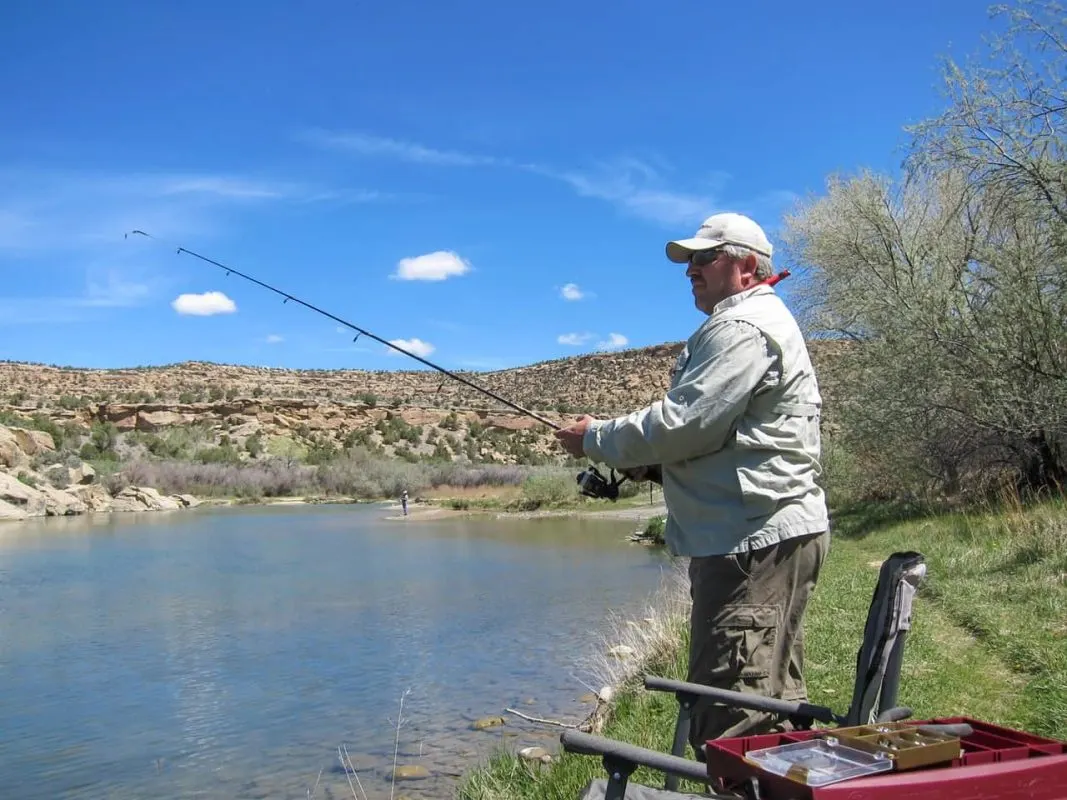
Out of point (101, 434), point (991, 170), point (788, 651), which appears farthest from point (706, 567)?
point (101, 434)

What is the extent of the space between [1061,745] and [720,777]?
2.20ft

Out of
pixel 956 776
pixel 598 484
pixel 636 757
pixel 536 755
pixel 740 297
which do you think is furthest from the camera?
pixel 536 755

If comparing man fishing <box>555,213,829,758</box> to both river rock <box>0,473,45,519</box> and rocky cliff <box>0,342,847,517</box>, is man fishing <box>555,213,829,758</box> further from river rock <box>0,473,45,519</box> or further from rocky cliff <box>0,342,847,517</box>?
river rock <box>0,473,45,519</box>

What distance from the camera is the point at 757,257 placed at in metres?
2.97

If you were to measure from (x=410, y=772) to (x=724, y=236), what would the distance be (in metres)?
4.03

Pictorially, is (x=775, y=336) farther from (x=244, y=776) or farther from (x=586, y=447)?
(x=244, y=776)

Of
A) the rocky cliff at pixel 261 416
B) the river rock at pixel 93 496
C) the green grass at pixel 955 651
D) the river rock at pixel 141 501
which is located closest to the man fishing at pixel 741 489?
the green grass at pixel 955 651

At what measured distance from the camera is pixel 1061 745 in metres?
1.99

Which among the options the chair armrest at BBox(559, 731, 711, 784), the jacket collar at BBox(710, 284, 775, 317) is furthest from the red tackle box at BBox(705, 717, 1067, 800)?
the jacket collar at BBox(710, 284, 775, 317)

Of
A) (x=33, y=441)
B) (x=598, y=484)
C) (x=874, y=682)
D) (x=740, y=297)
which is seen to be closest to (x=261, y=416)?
(x=33, y=441)

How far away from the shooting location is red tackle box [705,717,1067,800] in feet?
5.91

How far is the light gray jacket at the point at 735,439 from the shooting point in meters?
2.67

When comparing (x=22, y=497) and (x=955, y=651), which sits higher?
(x=22, y=497)

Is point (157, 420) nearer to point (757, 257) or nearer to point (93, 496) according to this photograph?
point (93, 496)
